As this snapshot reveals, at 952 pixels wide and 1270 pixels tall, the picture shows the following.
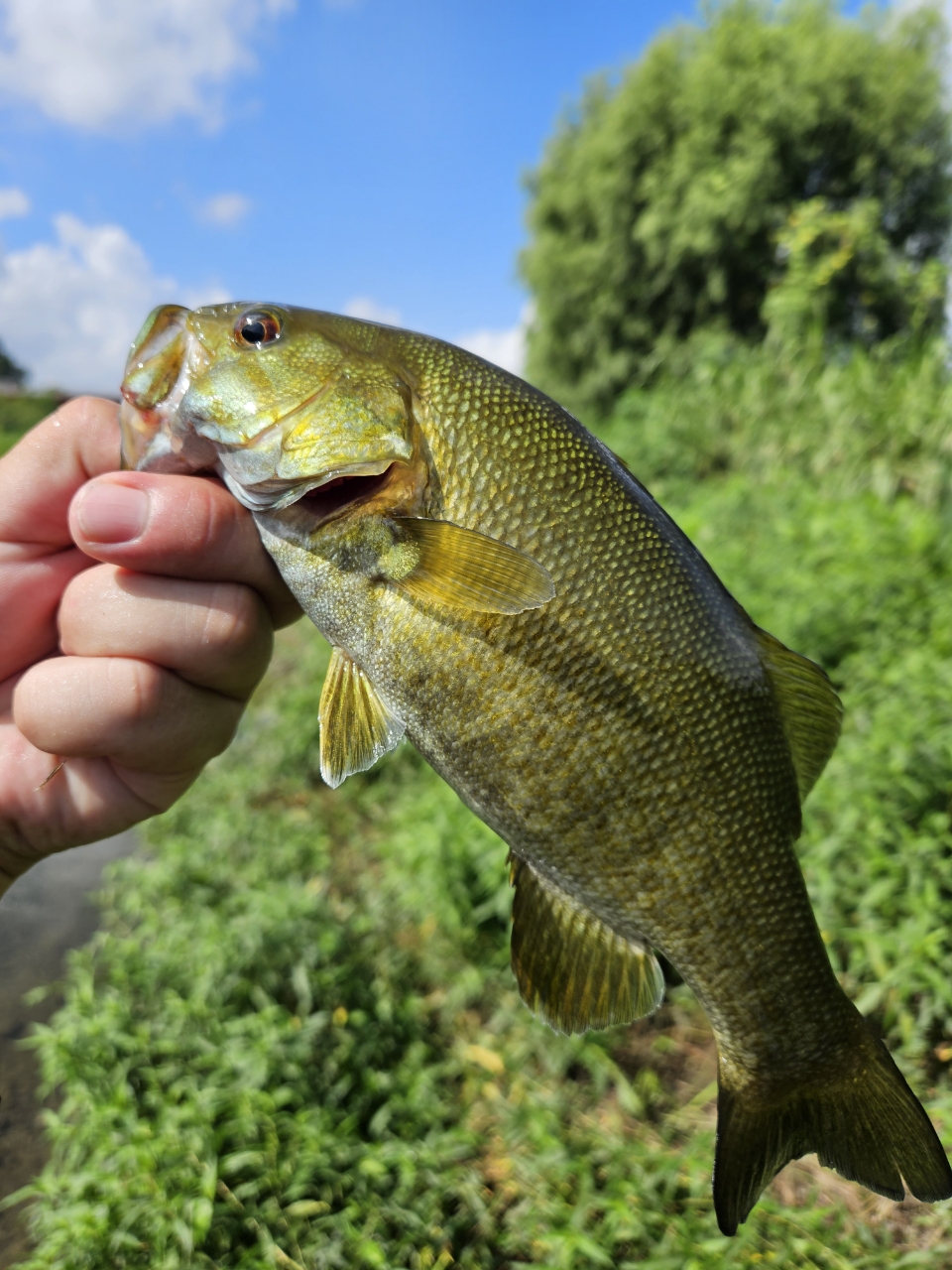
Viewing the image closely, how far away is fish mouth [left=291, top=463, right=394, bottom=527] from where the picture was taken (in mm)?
1388

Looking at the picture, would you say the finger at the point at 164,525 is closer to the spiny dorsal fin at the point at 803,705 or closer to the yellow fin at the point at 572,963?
the yellow fin at the point at 572,963

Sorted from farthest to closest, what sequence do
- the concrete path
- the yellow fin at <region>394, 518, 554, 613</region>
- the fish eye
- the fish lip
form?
the concrete path, the fish eye, the fish lip, the yellow fin at <region>394, 518, 554, 613</region>

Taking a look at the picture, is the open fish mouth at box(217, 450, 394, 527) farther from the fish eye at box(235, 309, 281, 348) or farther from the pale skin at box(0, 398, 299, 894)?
the fish eye at box(235, 309, 281, 348)

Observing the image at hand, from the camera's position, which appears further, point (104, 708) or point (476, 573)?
point (104, 708)

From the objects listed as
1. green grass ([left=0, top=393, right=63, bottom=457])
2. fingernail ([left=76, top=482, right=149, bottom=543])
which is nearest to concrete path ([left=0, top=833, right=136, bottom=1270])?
fingernail ([left=76, top=482, right=149, bottom=543])

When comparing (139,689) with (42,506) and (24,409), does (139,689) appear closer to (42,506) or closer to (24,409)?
(42,506)

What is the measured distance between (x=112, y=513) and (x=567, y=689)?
2.92ft

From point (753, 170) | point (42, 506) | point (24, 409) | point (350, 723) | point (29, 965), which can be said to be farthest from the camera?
point (24, 409)

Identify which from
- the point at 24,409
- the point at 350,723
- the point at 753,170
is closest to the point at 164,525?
the point at 350,723

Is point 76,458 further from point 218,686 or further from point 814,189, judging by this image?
point 814,189

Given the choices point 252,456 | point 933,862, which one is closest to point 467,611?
point 252,456

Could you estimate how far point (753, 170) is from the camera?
15602 mm

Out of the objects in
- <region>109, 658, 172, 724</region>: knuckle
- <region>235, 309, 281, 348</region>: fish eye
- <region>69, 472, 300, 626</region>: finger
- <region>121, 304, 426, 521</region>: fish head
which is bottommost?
<region>109, 658, 172, 724</region>: knuckle

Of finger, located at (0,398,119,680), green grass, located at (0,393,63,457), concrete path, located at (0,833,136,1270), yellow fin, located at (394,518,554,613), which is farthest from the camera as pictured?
green grass, located at (0,393,63,457)
